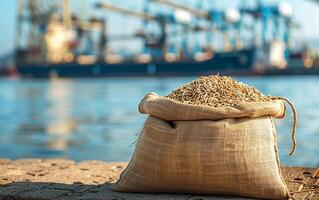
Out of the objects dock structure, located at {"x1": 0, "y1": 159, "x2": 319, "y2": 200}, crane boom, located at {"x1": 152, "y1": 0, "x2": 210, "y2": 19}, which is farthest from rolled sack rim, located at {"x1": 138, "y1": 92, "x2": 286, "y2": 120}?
crane boom, located at {"x1": 152, "y1": 0, "x2": 210, "y2": 19}

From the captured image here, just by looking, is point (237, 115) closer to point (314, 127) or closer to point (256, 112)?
point (256, 112)

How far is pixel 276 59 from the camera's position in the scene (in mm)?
67750

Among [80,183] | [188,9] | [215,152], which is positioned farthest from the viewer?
[188,9]

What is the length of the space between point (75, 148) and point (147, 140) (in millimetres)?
6487

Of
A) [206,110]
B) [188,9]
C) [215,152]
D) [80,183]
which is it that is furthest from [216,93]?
[188,9]

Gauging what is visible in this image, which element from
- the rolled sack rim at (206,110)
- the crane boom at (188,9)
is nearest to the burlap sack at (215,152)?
the rolled sack rim at (206,110)

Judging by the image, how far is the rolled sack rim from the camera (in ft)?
8.60

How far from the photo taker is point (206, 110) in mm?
2625

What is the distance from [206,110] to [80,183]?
999mm

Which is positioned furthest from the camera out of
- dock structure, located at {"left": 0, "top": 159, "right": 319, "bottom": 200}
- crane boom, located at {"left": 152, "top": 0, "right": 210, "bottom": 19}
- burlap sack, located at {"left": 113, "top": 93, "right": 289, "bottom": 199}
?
crane boom, located at {"left": 152, "top": 0, "right": 210, "bottom": 19}

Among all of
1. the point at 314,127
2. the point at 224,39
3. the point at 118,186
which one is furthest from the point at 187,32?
the point at 118,186

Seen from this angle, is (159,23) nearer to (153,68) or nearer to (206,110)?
(153,68)

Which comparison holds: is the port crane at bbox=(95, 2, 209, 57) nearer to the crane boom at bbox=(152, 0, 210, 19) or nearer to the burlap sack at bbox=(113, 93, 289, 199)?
the crane boom at bbox=(152, 0, 210, 19)

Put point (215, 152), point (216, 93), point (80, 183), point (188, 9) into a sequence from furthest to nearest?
1. point (188, 9)
2. point (80, 183)
3. point (216, 93)
4. point (215, 152)
